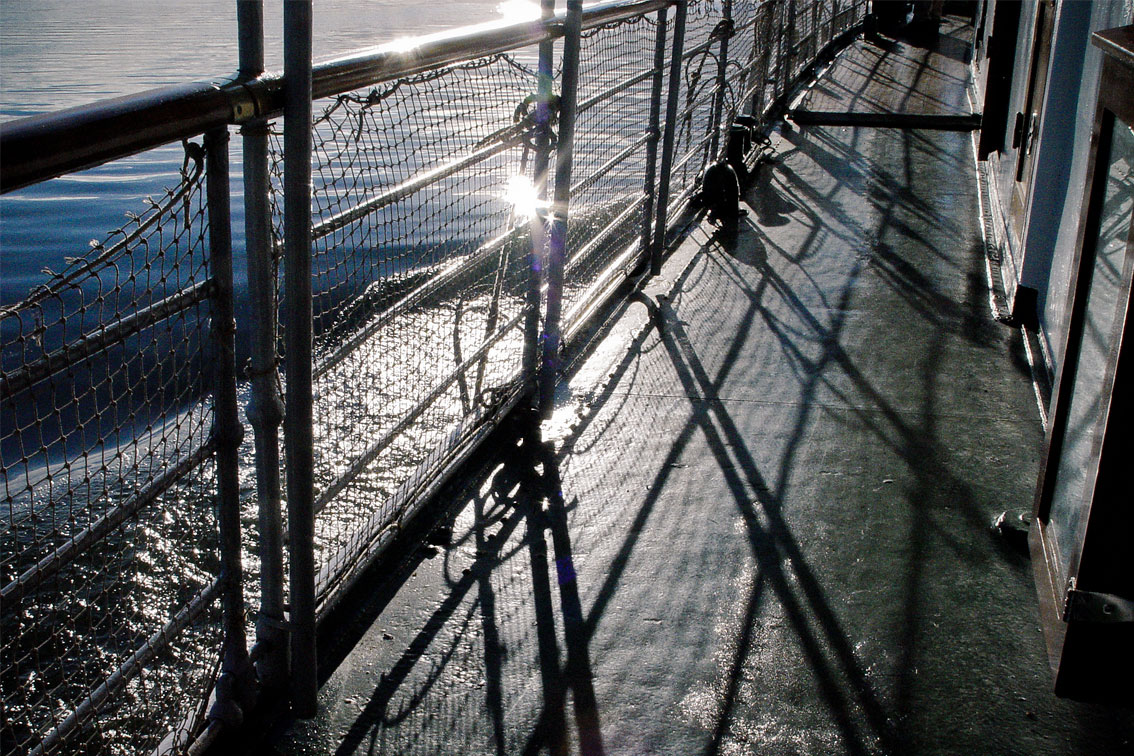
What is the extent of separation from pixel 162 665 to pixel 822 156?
26.5 feet

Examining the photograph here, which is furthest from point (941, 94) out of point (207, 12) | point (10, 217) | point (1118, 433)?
point (207, 12)

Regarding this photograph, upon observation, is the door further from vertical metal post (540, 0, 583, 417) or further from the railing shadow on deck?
vertical metal post (540, 0, 583, 417)

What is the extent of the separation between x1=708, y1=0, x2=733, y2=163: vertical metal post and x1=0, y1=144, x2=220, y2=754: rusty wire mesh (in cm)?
472

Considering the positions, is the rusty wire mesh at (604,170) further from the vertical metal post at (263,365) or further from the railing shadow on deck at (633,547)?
the vertical metal post at (263,365)

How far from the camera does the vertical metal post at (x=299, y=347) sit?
84.4 inches

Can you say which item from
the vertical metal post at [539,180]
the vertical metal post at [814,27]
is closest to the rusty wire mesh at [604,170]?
the vertical metal post at [539,180]

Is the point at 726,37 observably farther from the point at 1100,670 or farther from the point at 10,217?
the point at 10,217

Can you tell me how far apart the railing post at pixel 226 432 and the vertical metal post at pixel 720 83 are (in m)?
5.83

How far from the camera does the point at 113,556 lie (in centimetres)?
302

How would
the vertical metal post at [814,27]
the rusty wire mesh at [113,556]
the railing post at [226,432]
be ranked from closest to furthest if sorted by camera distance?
the rusty wire mesh at [113,556] < the railing post at [226,432] < the vertical metal post at [814,27]

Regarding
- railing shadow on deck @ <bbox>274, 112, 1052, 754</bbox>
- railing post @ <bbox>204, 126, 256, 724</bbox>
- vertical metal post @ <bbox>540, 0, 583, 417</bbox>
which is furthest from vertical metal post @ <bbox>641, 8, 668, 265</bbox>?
railing post @ <bbox>204, 126, 256, 724</bbox>

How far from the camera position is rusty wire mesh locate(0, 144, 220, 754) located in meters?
1.83

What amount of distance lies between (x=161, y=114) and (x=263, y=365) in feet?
2.31

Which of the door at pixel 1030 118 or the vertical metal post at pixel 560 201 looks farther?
the door at pixel 1030 118
